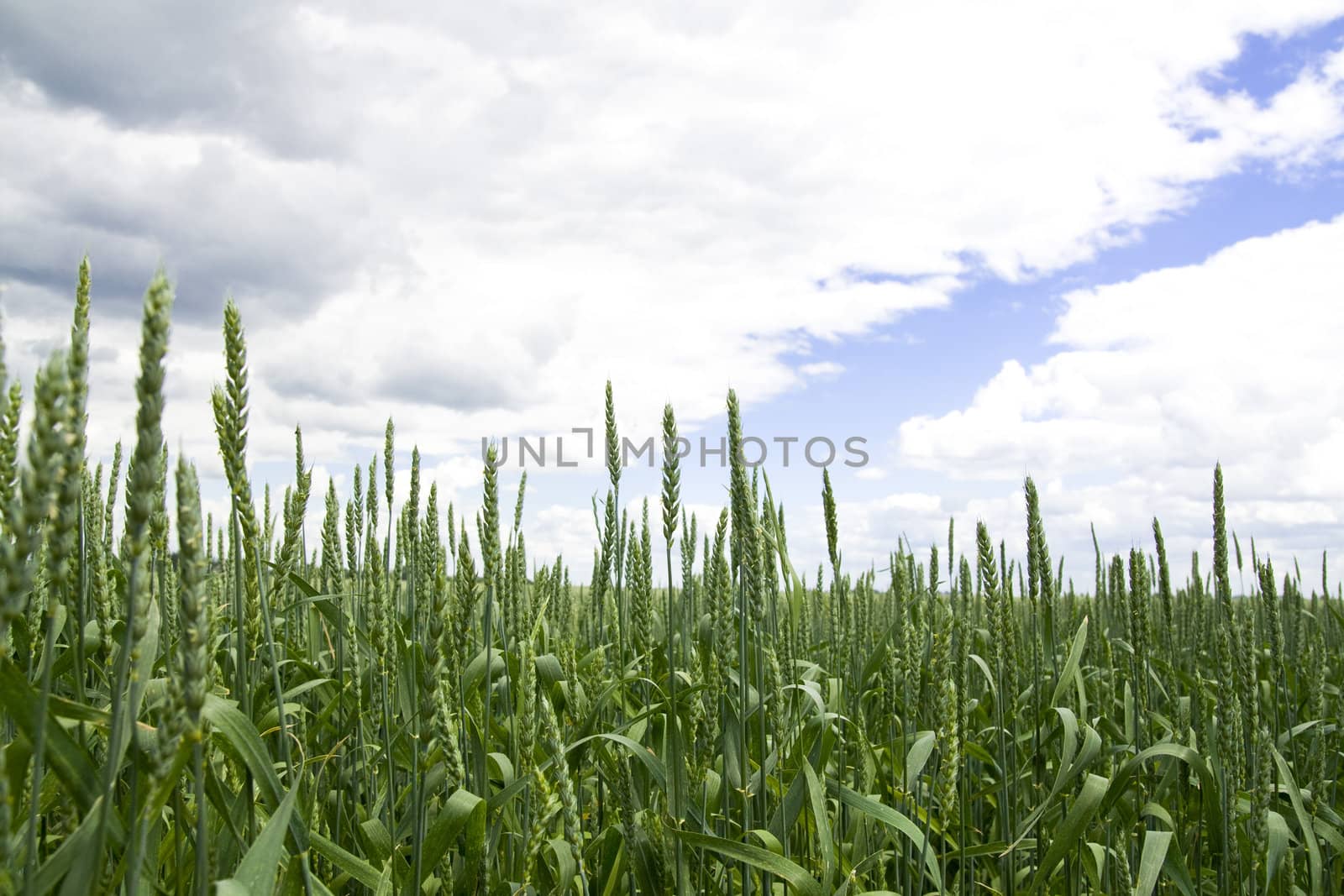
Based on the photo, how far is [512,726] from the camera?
2.37 metres

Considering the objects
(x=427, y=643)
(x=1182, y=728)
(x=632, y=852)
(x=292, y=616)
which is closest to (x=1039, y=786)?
(x=1182, y=728)

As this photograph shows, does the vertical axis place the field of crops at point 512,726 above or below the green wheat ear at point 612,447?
below

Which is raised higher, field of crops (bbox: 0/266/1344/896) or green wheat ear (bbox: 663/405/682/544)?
green wheat ear (bbox: 663/405/682/544)

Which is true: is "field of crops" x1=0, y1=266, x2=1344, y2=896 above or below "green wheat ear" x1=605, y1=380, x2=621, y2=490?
below

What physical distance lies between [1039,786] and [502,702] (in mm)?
2019

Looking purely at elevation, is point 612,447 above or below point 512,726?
above

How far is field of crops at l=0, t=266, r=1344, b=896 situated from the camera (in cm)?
111

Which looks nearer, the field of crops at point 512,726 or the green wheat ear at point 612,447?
the field of crops at point 512,726

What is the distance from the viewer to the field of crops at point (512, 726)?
111 cm

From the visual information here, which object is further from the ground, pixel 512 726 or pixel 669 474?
pixel 669 474

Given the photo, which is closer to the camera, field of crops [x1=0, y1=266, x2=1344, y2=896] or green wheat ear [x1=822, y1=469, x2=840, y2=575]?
field of crops [x1=0, y1=266, x2=1344, y2=896]

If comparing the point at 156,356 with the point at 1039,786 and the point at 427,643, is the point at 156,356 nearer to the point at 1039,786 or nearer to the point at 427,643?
the point at 427,643

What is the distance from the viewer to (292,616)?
14.8ft

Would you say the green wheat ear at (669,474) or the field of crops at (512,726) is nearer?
the field of crops at (512,726)
